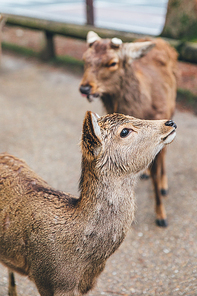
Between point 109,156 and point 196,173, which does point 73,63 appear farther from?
point 109,156

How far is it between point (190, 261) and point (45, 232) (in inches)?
78.6

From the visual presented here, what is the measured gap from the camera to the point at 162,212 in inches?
181

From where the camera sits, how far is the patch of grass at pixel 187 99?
758 centimetres

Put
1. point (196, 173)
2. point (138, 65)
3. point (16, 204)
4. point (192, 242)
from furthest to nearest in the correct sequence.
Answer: point (196, 173), point (138, 65), point (192, 242), point (16, 204)

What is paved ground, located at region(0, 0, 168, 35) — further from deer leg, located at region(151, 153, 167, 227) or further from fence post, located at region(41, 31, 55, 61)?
deer leg, located at region(151, 153, 167, 227)

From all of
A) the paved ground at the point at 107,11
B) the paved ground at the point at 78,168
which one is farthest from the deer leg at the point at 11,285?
the paved ground at the point at 107,11

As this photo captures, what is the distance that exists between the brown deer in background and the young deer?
1777 millimetres

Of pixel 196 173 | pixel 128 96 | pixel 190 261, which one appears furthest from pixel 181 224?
pixel 128 96

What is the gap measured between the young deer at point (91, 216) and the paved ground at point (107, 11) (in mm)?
10916

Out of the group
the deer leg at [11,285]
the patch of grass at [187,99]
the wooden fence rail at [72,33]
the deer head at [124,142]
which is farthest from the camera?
the patch of grass at [187,99]

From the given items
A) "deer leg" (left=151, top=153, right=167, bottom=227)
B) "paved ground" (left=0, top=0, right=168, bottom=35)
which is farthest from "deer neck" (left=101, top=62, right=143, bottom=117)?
"paved ground" (left=0, top=0, right=168, bottom=35)

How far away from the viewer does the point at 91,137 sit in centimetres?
239

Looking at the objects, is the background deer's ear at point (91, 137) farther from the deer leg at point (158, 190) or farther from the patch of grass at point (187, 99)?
the patch of grass at point (187, 99)

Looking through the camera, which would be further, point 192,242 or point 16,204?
point 192,242
